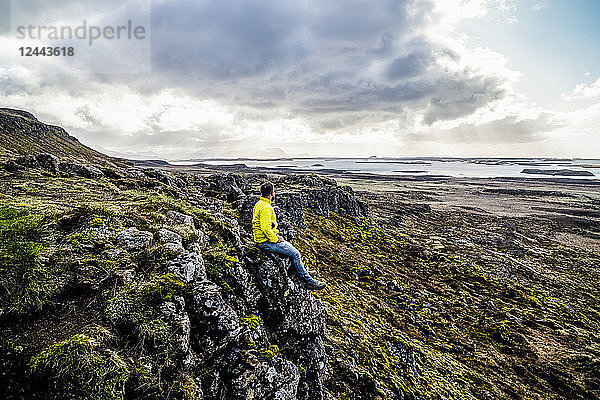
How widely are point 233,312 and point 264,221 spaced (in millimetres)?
3567

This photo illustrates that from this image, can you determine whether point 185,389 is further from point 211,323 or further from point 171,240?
point 171,240

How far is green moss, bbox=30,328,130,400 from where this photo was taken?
507 cm

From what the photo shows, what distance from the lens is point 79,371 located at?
5.17 metres

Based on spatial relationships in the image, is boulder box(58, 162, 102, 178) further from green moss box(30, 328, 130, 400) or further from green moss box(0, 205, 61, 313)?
green moss box(30, 328, 130, 400)

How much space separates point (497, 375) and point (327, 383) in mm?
13487

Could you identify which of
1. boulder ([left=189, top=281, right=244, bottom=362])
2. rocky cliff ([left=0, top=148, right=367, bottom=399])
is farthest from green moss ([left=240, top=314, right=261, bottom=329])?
boulder ([left=189, top=281, right=244, bottom=362])

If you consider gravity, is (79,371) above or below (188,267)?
below

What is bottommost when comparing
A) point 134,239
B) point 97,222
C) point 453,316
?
point 453,316

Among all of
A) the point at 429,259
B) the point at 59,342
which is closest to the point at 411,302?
the point at 429,259

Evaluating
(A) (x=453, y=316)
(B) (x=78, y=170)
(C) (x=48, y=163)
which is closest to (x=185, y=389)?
(A) (x=453, y=316)

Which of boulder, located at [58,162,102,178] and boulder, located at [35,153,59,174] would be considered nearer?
boulder, located at [35,153,59,174]

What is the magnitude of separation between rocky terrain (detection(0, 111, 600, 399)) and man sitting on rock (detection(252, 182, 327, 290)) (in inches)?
16.3

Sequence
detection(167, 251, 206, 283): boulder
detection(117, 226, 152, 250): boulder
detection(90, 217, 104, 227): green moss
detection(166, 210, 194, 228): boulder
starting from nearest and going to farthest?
detection(167, 251, 206, 283): boulder, detection(117, 226, 152, 250): boulder, detection(90, 217, 104, 227): green moss, detection(166, 210, 194, 228): boulder

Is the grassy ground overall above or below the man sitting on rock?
below
